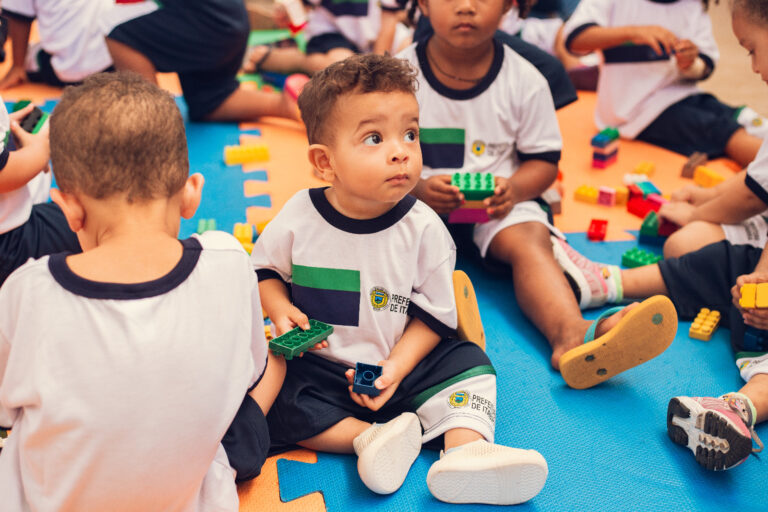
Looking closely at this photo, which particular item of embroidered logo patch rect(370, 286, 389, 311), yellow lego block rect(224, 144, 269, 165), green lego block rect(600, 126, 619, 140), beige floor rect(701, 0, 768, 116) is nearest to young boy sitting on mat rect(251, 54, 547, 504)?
embroidered logo patch rect(370, 286, 389, 311)

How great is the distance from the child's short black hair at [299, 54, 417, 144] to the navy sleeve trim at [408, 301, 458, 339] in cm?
28

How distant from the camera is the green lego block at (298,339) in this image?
98cm

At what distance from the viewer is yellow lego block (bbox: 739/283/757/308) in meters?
1.11

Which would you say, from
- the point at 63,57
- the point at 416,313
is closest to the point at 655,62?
the point at 416,313

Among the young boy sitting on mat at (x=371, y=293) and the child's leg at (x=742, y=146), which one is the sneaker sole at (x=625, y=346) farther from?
the child's leg at (x=742, y=146)

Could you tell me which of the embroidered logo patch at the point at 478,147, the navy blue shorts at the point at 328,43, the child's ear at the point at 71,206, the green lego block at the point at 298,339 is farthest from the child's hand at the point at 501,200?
the navy blue shorts at the point at 328,43

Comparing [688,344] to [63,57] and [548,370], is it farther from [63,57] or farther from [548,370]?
[63,57]

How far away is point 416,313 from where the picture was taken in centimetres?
107

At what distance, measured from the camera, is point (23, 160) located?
1.19 meters

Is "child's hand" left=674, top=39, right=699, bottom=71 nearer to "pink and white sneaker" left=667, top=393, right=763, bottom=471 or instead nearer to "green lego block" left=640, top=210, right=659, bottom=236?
"green lego block" left=640, top=210, right=659, bottom=236

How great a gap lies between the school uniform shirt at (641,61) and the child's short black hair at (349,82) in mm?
1382

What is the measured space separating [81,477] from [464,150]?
101 centimetres

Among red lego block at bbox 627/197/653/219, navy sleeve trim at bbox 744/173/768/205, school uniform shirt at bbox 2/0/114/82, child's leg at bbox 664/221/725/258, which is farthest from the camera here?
school uniform shirt at bbox 2/0/114/82

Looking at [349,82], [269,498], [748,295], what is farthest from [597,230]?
[269,498]
